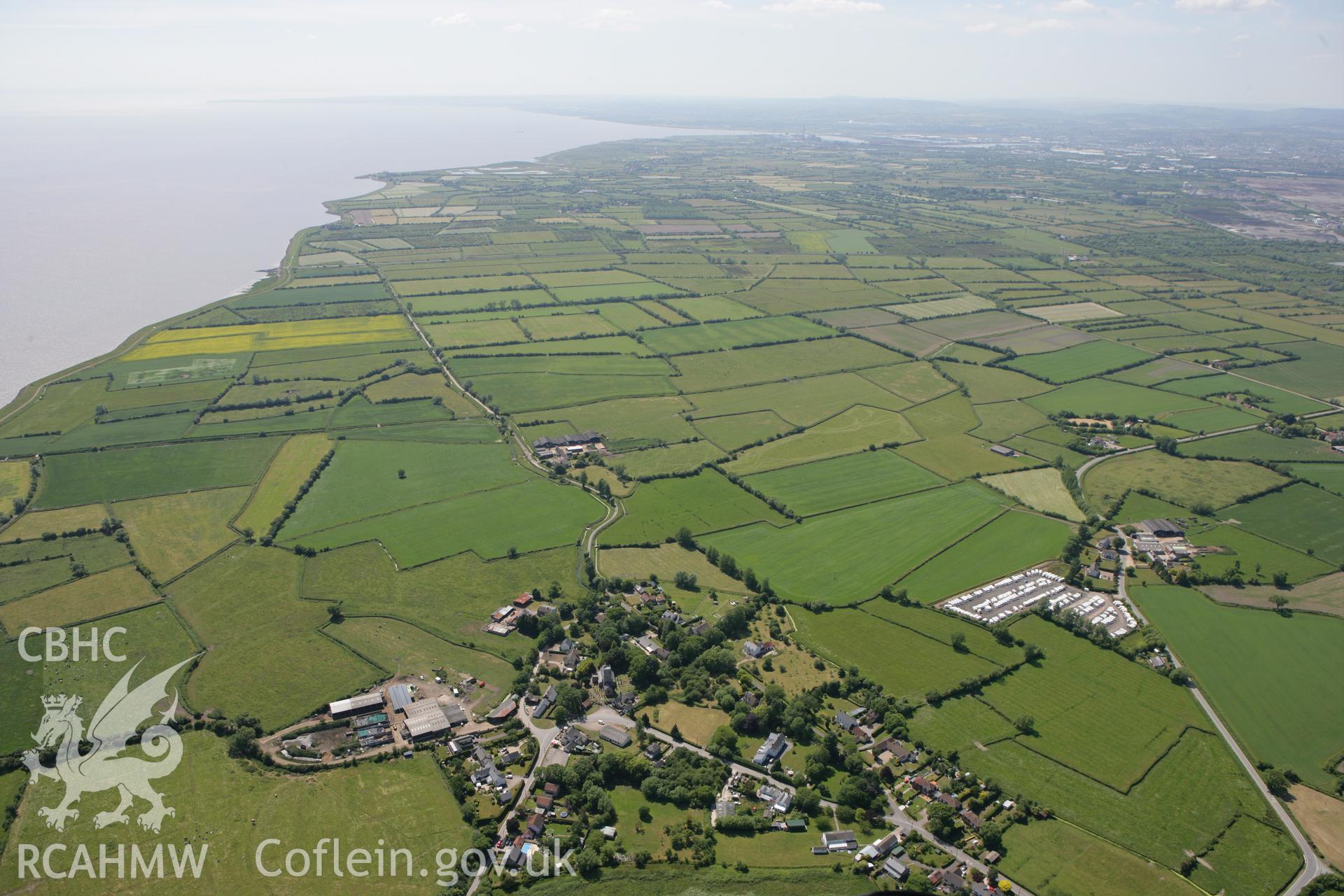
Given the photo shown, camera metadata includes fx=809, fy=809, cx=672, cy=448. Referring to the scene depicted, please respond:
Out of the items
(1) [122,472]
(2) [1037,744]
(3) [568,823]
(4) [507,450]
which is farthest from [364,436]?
(2) [1037,744]

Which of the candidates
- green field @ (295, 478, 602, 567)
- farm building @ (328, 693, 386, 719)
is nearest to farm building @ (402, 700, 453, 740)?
farm building @ (328, 693, 386, 719)

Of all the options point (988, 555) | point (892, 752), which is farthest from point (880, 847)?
point (988, 555)

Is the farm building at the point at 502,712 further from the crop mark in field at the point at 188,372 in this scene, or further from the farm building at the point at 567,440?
the crop mark in field at the point at 188,372

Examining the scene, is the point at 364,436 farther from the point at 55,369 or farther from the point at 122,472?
the point at 55,369

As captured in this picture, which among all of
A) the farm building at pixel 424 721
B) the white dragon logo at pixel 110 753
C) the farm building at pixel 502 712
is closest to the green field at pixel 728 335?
the farm building at pixel 502 712

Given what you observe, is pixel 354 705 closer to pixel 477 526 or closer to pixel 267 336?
pixel 477 526

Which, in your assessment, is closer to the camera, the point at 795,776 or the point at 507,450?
the point at 795,776
